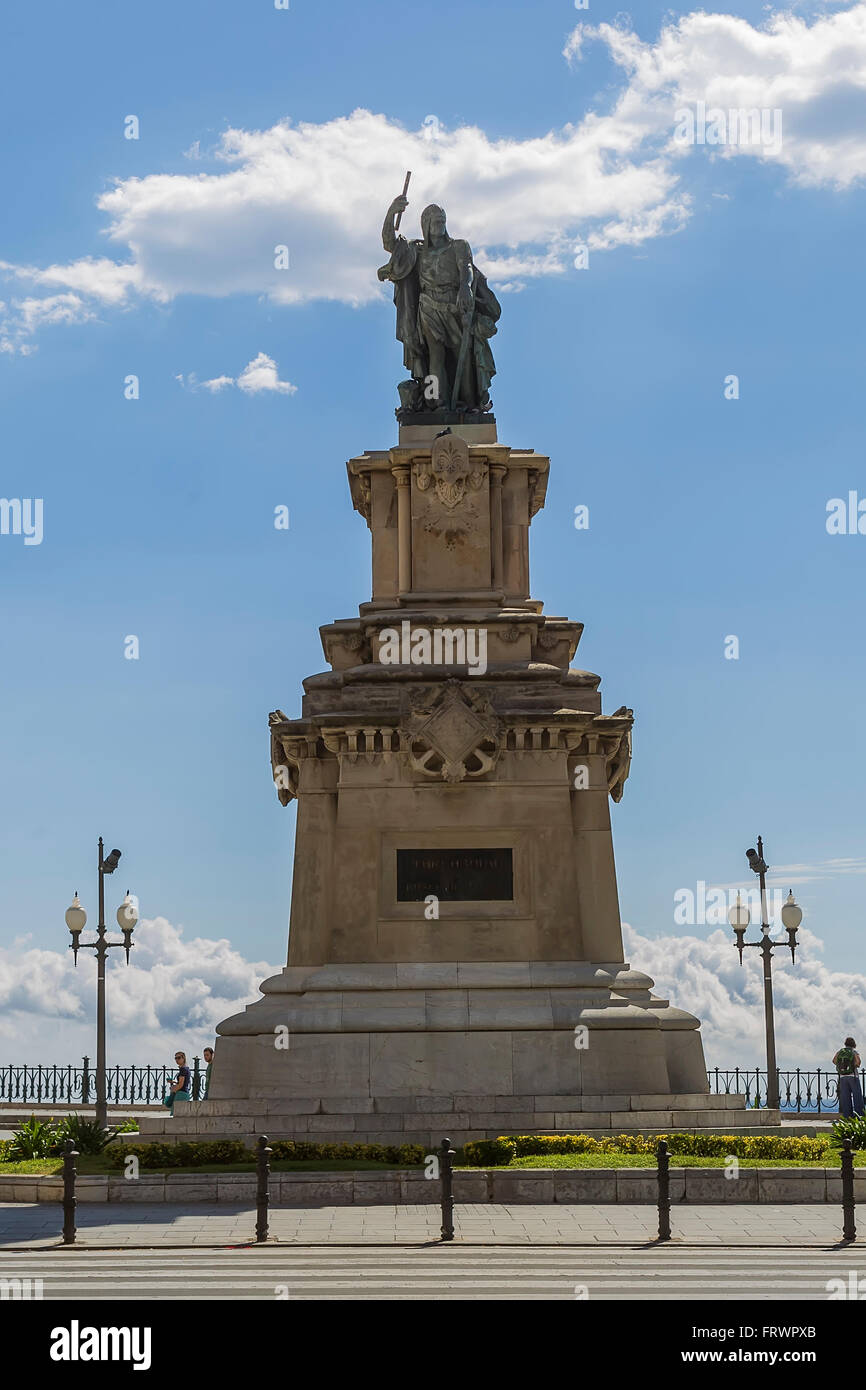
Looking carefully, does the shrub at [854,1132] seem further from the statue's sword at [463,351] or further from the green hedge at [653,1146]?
the statue's sword at [463,351]

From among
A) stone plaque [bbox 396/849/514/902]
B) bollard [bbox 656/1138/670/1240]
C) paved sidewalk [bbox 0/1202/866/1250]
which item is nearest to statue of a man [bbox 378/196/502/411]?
stone plaque [bbox 396/849/514/902]

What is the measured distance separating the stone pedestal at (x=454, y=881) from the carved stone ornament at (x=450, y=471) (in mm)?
48

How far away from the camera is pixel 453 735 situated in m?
30.0

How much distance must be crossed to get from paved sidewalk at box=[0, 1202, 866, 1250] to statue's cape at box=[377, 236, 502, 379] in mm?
18020

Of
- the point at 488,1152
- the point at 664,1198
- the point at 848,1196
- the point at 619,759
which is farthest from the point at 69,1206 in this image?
the point at 619,759

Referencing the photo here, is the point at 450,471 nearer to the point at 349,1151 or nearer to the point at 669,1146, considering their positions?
the point at 349,1151

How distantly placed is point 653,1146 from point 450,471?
12.8 m

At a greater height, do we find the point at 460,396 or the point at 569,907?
the point at 460,396

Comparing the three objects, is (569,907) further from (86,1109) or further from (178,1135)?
(86,1109)

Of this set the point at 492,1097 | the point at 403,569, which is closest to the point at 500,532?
the point at 403,569

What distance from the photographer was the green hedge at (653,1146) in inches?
985

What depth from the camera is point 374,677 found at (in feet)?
102

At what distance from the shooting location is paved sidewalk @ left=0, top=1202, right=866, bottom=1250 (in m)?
19.7
